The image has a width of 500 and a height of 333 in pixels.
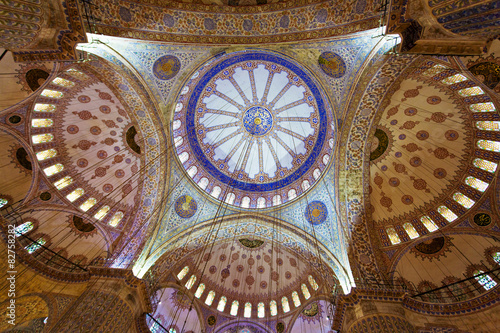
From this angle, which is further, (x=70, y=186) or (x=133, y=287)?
(x=70, y=186)

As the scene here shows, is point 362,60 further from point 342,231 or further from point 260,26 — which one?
point 342,231

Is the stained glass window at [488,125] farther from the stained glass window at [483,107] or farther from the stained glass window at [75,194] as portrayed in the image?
the stained glass window at [75,194]

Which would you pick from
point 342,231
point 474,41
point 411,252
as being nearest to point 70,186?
point 342,231

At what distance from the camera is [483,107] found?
23.5 feet

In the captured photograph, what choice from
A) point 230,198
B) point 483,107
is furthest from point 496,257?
point 230,198

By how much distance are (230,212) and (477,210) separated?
9654mm

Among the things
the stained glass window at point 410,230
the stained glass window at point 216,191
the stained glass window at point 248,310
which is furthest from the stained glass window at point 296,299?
the stained glass window at point 216,191

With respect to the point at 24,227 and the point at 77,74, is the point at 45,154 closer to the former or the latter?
the point at 24,227

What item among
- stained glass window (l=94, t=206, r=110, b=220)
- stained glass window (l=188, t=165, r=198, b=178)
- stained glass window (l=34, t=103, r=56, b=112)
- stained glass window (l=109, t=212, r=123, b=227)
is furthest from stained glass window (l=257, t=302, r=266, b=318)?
stained glass window (l=34, t=103, r=56, b=112)

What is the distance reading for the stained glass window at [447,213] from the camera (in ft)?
27.0

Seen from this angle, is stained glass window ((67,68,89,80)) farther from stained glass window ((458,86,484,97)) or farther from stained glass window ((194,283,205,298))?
stained glass window ((458,86,484,97))

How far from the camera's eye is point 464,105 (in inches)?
289

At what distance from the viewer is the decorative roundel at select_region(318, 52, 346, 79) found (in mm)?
7641

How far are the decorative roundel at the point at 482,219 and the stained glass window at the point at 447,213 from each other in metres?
0.55
